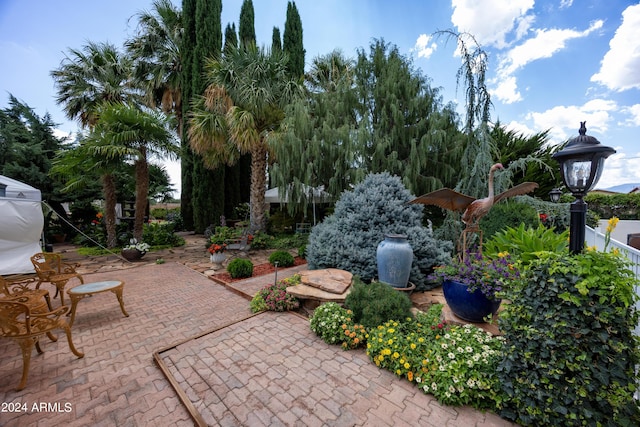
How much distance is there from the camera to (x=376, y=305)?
3.14m

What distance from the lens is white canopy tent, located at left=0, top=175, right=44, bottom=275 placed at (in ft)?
18.5

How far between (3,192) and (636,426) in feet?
34.6

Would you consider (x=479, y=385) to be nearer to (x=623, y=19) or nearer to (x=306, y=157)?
(x=623, y=19)

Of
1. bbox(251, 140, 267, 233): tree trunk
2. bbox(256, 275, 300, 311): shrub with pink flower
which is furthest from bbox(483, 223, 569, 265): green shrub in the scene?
bbox(251, 140, 267, 233): tree trunk

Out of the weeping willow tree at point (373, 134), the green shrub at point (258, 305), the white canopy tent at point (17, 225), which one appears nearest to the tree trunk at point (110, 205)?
the white canopy tent at point (17, 225)

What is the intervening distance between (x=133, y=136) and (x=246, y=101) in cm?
351

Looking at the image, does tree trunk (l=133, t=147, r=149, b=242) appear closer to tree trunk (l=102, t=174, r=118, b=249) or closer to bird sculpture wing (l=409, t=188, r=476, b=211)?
tree trunk (l=102, t=174, r=118, b=249)

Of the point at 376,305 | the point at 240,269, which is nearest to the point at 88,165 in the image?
the point at 240,269

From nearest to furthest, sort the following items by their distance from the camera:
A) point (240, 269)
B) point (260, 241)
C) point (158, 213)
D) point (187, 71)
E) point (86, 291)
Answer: point (86, 291) → point (240, 269) → point (260, 241) → point (187, 71) → point (158, 213)

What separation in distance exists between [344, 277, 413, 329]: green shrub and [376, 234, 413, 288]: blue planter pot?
0.48 meters

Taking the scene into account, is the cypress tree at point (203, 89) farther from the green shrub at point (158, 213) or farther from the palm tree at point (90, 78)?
the green shrub at point (158, 213)

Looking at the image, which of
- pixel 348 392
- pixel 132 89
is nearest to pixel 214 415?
pixel 348 392

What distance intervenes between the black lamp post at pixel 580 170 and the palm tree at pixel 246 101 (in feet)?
23.8

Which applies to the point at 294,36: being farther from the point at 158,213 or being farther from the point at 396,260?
the point at 158,213
